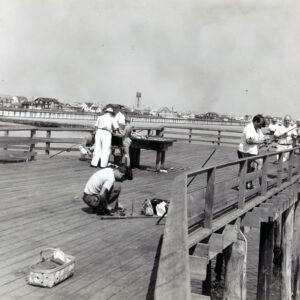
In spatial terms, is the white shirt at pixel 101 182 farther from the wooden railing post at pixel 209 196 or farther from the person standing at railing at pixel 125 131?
the person standing at railing at pixel 125 131


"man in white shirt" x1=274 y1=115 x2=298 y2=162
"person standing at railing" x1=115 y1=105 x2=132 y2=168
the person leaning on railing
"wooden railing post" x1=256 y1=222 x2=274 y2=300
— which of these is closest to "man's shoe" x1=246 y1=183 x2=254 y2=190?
"wooden railing post" x1=256 y1=222 x2=274 y2=300

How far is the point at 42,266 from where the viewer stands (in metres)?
4.52

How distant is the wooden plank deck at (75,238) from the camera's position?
167 inches

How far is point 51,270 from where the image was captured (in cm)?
423

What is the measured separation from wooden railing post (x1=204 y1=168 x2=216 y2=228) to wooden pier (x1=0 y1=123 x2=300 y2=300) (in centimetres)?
1

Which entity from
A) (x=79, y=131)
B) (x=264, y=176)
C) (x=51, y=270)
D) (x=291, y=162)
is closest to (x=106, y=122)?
(x=79, y=131)

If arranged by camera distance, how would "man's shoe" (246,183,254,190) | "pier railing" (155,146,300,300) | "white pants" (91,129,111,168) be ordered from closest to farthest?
"pier railing" (155,146,300,300) → "man's shoe" (246,183,254,190) → "white pants" (91,129,111,168)

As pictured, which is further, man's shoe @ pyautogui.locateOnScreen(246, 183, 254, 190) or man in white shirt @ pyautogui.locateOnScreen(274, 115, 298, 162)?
man in white shirt @ pyautogui.locateOnScreen(274, 115, 298, 162)

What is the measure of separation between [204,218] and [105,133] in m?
6.46

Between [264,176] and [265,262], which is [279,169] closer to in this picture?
[264,176]

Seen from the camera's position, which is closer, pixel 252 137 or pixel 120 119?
pixel 252 137

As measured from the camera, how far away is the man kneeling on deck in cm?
721

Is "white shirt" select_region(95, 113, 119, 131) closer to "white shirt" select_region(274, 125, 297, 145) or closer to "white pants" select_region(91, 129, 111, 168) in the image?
"white pants" select_region(91, 129, 111, 168)

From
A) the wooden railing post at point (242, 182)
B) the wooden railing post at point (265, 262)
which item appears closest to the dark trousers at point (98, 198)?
the wooden railing post at point (242, 182)
